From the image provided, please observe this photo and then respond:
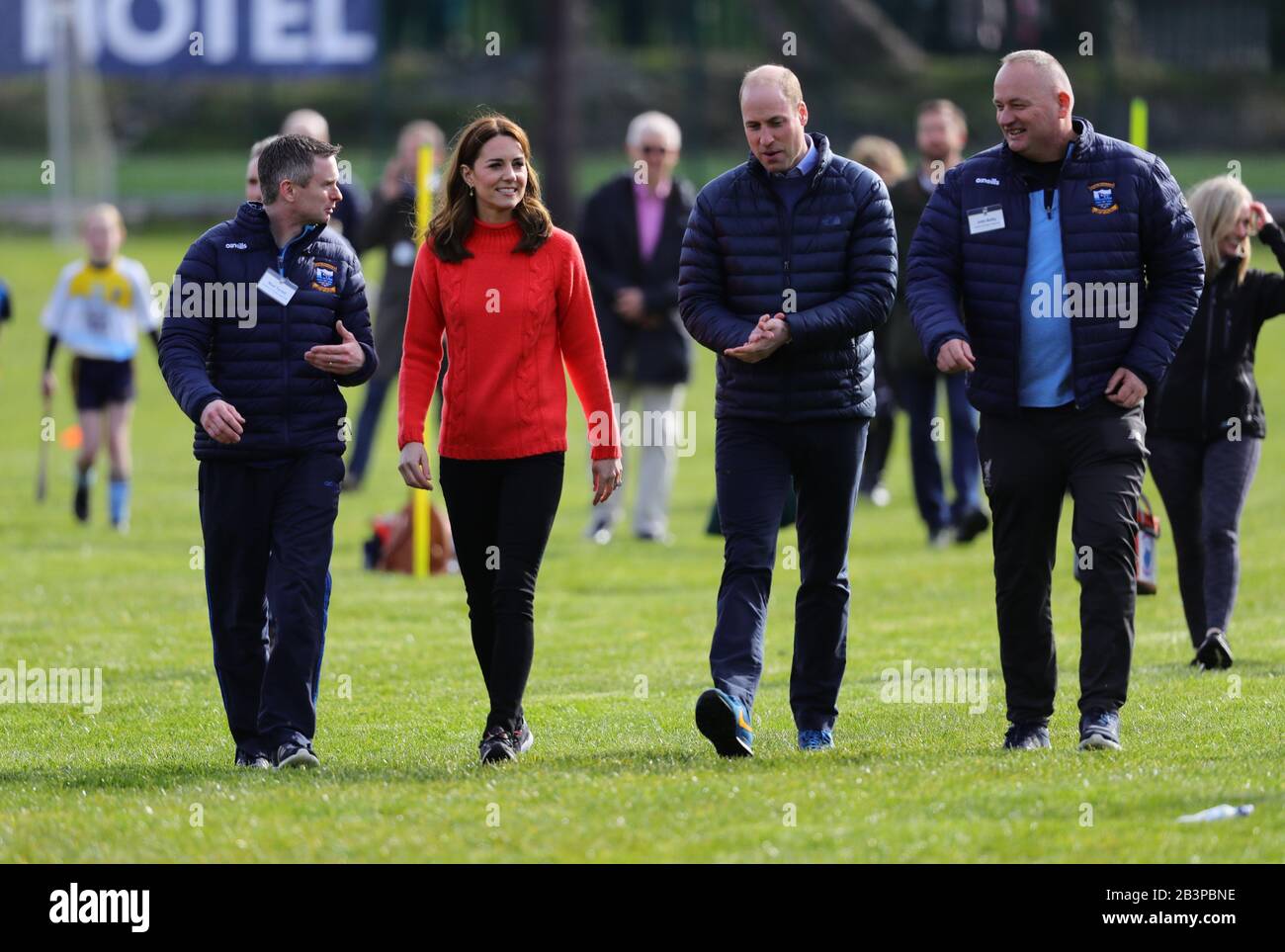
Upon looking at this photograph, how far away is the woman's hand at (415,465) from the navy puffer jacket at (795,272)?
3.23 feet

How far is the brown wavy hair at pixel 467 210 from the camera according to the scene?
696cm

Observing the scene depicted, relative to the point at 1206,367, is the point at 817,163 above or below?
above

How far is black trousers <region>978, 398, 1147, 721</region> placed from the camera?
6910 millimetres

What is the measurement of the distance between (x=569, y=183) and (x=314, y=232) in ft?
84.4

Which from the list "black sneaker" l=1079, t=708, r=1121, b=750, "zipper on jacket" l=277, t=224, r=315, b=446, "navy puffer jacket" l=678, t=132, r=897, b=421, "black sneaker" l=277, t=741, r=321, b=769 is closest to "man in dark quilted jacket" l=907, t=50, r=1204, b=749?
"black sneaker" l=1079, t=708, r=1121, b=750

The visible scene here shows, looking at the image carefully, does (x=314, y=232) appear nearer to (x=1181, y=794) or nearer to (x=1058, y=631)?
(x=1181, y=794)

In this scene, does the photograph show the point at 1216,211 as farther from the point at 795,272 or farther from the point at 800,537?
the point at 800,537

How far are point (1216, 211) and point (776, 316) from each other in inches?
103

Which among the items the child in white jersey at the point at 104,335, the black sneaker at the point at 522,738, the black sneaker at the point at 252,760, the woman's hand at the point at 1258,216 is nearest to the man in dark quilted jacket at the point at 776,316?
the black sneaker at the point at 522,738

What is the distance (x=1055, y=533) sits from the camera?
7.12 meters

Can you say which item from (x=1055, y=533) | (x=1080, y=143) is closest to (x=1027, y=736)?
(x=1055, y=533)

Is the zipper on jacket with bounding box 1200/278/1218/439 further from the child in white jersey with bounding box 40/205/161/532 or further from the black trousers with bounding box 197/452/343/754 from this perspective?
the child in white jersey with bounding box 40/205/161/532
